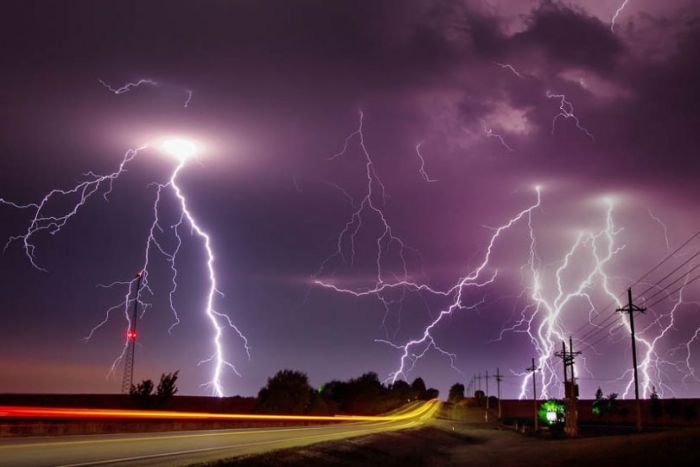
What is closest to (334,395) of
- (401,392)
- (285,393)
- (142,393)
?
(401,392)

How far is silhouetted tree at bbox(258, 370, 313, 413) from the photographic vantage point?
209ft

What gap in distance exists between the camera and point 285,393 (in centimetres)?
6406

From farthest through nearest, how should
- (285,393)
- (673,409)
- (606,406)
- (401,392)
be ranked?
1. (401,392)
2. (606,406)
3. (673,409)
4. (285,393)

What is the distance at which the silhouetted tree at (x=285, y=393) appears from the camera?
6378 cm

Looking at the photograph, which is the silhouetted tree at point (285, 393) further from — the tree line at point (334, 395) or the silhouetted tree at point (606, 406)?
the silhouetted tree at point (606, 406)

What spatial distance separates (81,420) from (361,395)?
95095mm

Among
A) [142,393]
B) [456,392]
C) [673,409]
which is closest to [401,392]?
[456,392]

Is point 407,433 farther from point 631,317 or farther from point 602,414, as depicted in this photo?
point 602,414

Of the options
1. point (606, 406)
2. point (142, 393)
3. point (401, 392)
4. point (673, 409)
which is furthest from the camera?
point (401, 392)

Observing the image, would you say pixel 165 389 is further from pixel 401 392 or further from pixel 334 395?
pixel 401 392

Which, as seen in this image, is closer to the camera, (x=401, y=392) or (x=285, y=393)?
(x=285, y=393)

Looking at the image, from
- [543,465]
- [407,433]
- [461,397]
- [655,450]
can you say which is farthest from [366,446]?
[461,397]

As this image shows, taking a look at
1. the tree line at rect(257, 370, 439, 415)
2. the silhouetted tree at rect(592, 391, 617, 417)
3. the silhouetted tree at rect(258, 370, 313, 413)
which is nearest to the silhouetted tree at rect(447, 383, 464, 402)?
the tree line at rect(257, 370, 439, 415)

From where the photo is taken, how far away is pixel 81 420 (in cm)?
2780
